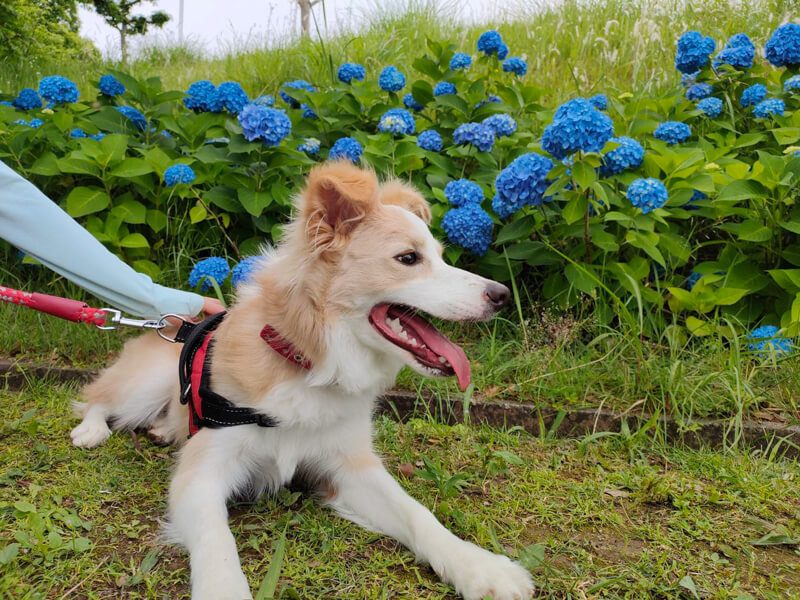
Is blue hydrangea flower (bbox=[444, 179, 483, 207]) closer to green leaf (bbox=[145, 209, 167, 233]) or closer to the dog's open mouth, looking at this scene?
the dog's open mouth

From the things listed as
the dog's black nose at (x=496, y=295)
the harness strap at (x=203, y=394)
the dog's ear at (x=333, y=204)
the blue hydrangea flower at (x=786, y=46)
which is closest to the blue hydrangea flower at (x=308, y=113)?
the harness strap at (x=203, y=394)

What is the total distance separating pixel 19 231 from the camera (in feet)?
7.87

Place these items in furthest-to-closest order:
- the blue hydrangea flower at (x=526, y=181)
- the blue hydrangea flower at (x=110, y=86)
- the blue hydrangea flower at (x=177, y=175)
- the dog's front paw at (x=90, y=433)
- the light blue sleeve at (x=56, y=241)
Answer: the blue hydrangea flower at (x=110, y=86), the blue hydrangea flower at (x=177, y=175), the blue hydrangea flower at (x=526, y=181), the dog's front paw at (x=90, y=433), the light blue sleeve at (x=56, y=241)

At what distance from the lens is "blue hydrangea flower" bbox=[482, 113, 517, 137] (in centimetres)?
394

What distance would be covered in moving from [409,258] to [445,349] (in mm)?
336

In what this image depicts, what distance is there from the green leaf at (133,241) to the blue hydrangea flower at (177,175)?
0.39m

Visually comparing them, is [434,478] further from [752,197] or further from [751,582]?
[752,197]

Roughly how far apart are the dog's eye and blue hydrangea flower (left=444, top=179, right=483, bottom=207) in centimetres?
157

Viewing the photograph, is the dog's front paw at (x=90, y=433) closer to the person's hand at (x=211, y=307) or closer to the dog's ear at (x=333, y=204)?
the person's hand at (x=211, y=307)

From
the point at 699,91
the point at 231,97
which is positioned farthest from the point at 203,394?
the point at 699,91

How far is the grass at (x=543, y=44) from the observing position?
6055 mm

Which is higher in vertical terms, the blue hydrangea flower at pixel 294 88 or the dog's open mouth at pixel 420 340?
the blue hydrangea flower at pixel 294 88

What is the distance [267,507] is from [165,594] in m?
0.55

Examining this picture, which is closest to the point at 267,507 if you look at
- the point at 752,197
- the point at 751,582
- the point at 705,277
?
the point at 751,582
